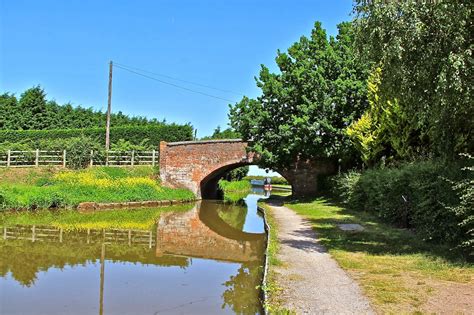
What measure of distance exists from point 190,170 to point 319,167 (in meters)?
7.83

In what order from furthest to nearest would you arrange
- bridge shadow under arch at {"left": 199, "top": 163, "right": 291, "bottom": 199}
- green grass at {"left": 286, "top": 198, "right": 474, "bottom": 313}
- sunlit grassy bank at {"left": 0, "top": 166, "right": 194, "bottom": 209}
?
bridge shadow under arch at {"left": 199, "top": 163, "right": 291, "bottom": 199}
sunlit grassy bank at {"left": 0, "top": 166, "right": 194, "bottom": 209}
green grass at {"left": 286, "top": 198, "right": 474, "bottom": 313}

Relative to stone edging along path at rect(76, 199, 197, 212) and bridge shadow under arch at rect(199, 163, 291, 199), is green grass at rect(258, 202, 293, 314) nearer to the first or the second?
stone edging along path at rect(76, 199, 197, 212)

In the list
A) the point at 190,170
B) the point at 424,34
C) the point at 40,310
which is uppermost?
the point at 424,34

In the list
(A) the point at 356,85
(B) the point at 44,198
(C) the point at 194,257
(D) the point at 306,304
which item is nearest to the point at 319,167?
(A) the point at 356,85

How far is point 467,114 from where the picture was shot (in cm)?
915

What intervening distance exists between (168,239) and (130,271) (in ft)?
14.0

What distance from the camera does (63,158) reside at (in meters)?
27.4

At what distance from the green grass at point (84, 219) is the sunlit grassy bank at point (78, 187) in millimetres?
818

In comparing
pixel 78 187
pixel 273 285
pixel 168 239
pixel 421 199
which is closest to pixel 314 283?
pixel 273 285

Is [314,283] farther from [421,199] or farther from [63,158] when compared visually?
[63,158]

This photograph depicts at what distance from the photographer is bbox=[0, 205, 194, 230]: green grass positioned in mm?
15391

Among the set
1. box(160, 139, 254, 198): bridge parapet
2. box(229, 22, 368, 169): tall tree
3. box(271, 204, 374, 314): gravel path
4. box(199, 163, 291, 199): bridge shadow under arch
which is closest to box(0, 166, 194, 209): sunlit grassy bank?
box(160, 139, 254, 198): bridge parapet

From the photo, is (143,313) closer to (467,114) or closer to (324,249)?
(324,249)

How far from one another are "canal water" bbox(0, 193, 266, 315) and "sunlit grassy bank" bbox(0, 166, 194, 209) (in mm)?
5253
